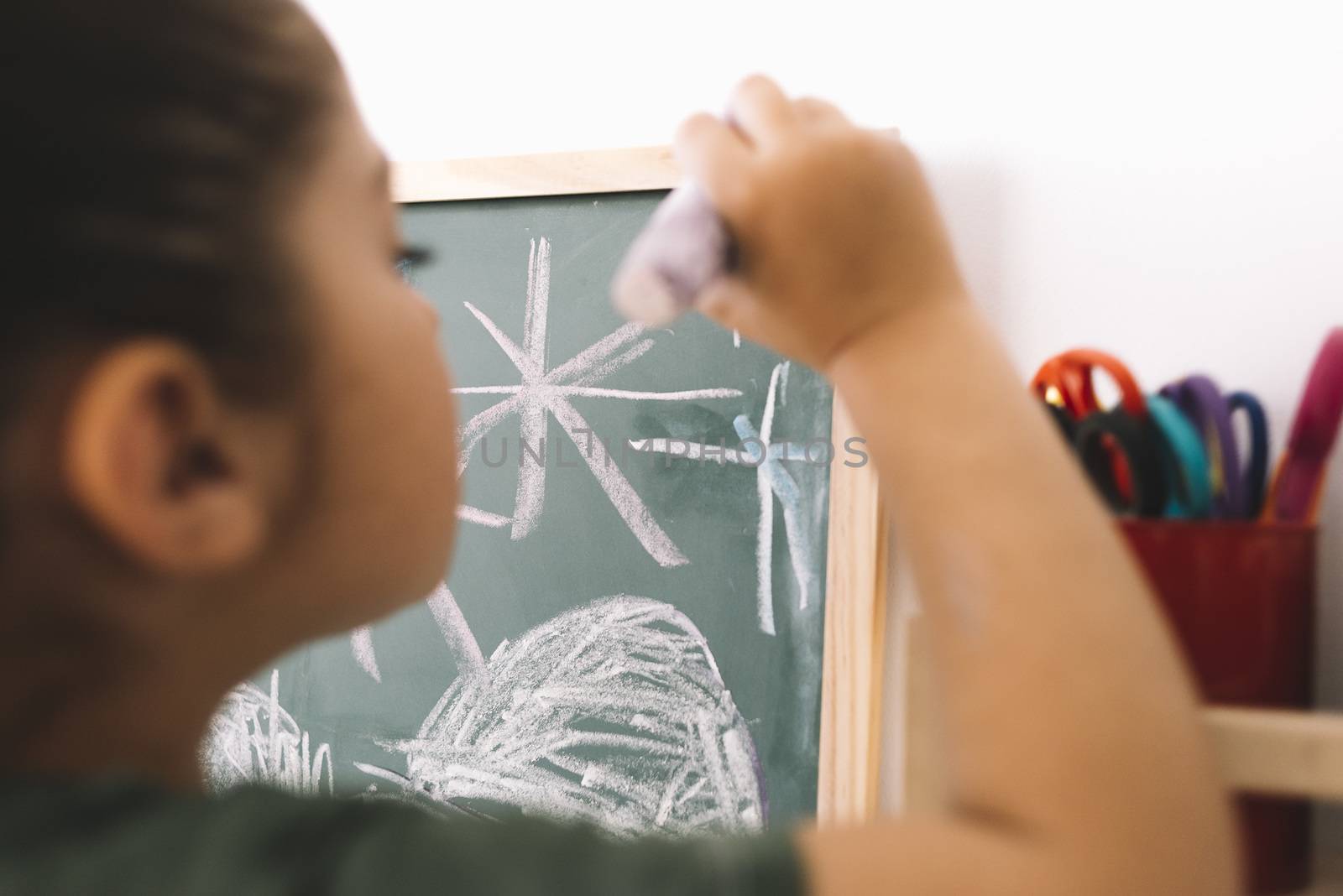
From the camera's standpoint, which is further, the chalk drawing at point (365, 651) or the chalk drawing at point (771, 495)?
the chalk drawing at point (365, 651)

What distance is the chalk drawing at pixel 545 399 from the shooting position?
2.42 feet

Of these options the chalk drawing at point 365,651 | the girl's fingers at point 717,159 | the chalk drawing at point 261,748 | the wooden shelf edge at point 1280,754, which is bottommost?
the chalk drawing at point 261,748

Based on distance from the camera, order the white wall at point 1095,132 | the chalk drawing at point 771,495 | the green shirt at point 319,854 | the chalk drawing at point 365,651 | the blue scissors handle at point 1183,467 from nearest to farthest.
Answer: the green shirt at point 319,854
the blue scissors handle at point 1183,467
the white wall at point 1095,132
the chalk drawing at point 771,495
the chalk drawing at point 365,651

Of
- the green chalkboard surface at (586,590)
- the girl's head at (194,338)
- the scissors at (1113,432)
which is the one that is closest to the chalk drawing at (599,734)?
the green chalkboard surface at (586,590)

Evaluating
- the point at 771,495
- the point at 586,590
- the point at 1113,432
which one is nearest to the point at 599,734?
the point at 586,590

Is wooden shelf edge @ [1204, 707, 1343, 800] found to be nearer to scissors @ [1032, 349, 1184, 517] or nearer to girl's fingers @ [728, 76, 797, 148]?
scissors @ [1032, 349, 1184, 517]

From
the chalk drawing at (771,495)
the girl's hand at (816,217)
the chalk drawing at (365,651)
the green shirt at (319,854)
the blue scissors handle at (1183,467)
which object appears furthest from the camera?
the chalk drawing at (365,651)

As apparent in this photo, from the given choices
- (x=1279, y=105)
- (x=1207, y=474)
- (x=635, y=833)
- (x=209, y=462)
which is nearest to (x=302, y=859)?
(x=209, y=462)

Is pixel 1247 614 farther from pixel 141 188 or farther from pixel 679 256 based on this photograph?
pixel 141 188

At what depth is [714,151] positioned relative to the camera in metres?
0.34

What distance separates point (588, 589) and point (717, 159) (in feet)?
1.53

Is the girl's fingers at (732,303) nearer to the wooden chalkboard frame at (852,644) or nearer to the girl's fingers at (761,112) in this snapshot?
Answer: the girl's fingers at (761,112)

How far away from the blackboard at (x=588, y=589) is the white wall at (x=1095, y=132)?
0.13 meters

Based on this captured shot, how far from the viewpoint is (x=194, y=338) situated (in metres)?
0.26
